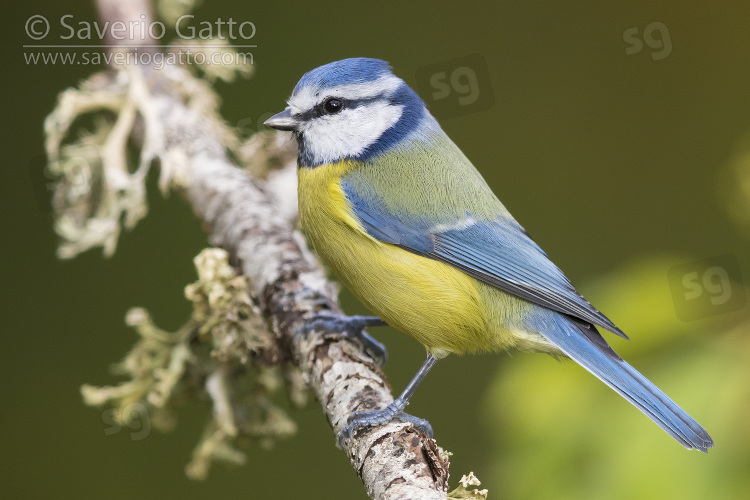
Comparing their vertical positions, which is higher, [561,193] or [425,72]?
[425,72]

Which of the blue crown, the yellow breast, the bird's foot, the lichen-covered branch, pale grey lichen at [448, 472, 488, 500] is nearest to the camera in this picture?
pale grey lichen at [448, 472, 488, 500]

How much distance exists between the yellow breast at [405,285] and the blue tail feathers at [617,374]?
0.40ft

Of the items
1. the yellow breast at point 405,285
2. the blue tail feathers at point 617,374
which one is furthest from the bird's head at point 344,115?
the blue tail feathers at point 617,374

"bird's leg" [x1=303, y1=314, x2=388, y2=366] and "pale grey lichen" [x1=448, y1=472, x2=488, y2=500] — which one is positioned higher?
"bird's leg" [x1=303, y1=314, x2=388, y2=366]

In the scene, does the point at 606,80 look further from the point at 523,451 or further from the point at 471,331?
the point at 523,451

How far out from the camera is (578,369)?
5.27 ft

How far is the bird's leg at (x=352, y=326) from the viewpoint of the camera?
165 centimetres

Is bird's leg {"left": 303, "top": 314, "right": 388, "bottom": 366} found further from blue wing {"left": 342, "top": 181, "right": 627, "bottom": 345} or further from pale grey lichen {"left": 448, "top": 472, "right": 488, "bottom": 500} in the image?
pale grey lichen {"left": 448, "top": 472, "right": 488, "bottom": 500}

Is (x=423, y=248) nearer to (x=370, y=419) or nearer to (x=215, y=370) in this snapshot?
(x=370, y=419)

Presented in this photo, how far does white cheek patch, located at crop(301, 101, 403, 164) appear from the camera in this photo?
1819mm

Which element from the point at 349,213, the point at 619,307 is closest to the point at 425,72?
the point at 349,213

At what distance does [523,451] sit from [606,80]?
212 cm

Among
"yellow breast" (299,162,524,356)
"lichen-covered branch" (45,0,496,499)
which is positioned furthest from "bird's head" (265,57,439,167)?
"lichen-covered branch" (45,0,496,499)

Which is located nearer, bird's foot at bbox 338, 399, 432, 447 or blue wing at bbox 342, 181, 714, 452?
bird's foot at bbox 338, 399, 432, 447
